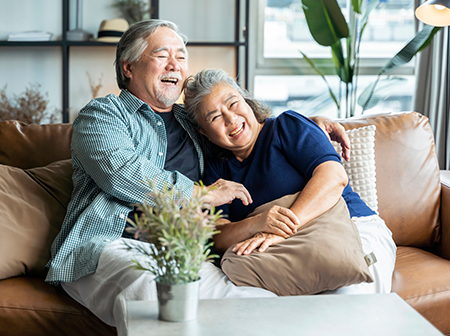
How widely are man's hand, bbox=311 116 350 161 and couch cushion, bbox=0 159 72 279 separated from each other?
1.03 meters

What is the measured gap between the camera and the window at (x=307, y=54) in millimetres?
3738

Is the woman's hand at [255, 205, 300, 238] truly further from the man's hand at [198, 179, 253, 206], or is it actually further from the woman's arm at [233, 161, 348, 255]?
the man's hand at [198, 179, 253, 206]

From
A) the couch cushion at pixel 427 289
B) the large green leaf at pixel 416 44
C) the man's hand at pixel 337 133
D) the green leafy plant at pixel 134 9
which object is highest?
the green leafy plant at pixel 134 9

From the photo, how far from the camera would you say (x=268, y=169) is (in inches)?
57.7

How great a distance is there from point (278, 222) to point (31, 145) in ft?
3.75

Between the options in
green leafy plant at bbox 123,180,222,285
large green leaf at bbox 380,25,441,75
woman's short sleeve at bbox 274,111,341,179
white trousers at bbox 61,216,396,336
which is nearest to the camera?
green leafy plant at bbox 123,180,222,285

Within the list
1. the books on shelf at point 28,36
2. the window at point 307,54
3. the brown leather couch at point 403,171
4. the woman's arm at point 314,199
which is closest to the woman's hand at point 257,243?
the woman's arm at point 314,199

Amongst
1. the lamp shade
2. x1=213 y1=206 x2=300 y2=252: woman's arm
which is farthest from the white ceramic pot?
the lamp shade

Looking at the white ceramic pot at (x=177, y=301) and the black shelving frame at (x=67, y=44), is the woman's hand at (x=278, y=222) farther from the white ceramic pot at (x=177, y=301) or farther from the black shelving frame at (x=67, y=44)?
the black shelving frame at (x=67, y=44)

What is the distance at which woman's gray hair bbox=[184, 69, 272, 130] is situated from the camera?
157 cm

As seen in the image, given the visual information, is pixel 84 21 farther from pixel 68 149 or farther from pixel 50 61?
pixel 68 149

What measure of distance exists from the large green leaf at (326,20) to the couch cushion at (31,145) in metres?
1.89

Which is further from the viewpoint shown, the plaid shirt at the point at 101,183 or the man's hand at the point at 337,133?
the man's hand at the point at 337,133

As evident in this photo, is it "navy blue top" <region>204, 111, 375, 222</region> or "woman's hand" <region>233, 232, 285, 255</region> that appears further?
"navy blue top" <region>204, 111, 375, 222</region>
